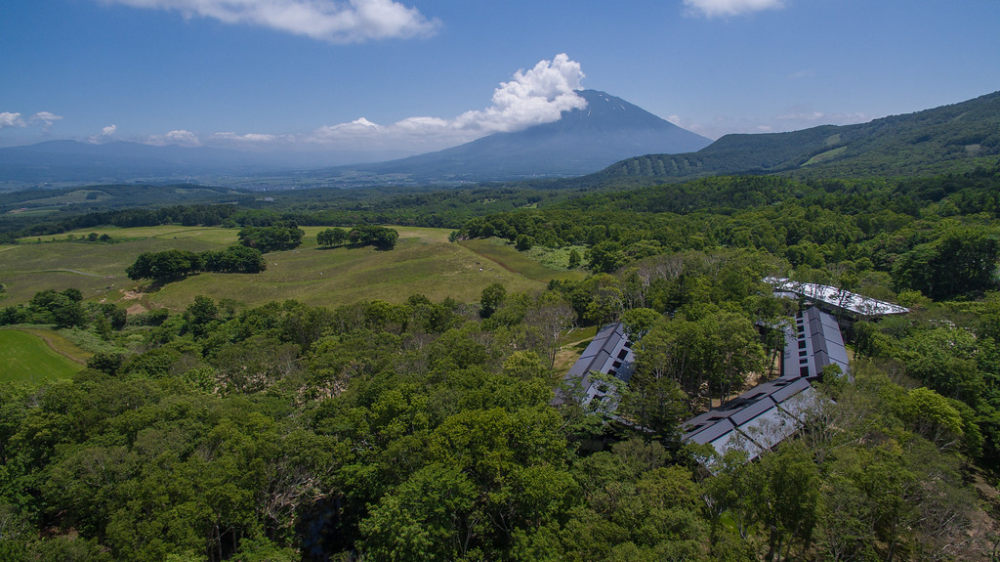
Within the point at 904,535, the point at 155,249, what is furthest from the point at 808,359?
the point at 155,249

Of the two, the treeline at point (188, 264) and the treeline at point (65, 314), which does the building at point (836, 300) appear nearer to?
the treeline at point (65, 314)

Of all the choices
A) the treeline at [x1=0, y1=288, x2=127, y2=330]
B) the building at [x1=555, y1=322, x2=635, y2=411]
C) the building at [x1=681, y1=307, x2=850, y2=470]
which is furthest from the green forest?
the treeline at [x1=0, y1=288, x2=127, y2=330]

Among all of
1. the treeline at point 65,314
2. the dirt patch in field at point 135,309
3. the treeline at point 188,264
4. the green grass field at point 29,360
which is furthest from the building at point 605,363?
the treeline at point 188,264

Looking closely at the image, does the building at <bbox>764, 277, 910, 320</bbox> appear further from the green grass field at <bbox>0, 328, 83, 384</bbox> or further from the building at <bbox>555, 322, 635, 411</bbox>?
the green grass field at <bbox>0, 328, 83, 384</bbox>

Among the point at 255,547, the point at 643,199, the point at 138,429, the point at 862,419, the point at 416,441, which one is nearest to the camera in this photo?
the point at 255,547

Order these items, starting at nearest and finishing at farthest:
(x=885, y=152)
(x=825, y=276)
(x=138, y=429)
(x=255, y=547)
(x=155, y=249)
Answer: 1. (x=255, y=547)
2. (x=138, y=429)
3. (x=825, y=276)
4. (x=155, y=249)
5. (x=885, y=152)

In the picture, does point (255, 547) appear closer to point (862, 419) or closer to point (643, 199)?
point (862, 419)

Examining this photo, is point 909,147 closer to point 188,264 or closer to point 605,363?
point 605,363

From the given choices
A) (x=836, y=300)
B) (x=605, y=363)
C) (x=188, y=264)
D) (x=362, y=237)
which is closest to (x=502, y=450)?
(x=605, y=363)
